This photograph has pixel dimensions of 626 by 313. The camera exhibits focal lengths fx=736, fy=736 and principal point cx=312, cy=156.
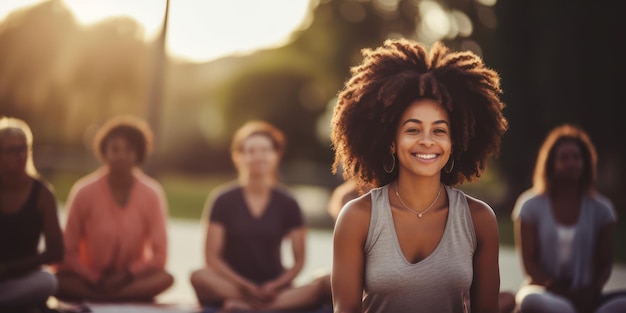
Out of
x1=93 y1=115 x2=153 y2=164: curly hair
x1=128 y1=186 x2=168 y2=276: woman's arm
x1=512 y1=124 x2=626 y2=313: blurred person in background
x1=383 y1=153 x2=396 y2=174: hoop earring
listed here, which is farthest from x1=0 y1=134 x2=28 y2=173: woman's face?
x1=512 y1=124 x2=626 y2=313: blurred person in background

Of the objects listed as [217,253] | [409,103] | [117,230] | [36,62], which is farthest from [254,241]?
[36,62]

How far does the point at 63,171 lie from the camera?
38.9 metres

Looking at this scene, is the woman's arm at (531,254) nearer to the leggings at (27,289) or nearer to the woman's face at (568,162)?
the woman's face at (568,162)

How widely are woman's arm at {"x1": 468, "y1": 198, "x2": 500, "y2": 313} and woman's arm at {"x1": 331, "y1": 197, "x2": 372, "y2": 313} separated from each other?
1.52 feet

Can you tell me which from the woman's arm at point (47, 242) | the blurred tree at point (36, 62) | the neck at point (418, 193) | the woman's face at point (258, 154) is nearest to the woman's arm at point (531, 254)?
the woman's face at point (258, 154)

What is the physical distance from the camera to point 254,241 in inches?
233

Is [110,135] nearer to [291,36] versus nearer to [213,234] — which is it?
[213,234]

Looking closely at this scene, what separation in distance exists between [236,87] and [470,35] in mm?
15265

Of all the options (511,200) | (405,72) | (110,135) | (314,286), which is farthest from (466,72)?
(511,200)

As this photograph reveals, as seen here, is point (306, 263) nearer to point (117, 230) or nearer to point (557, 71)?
point (117, 230)

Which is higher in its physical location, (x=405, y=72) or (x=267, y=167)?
(x=405, y=72)

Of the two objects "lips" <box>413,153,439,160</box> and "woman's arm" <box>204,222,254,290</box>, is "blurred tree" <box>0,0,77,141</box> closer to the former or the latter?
"woman's arm" <box>204,222,254,290</box>

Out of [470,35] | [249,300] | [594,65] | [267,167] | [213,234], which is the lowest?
[249,300]

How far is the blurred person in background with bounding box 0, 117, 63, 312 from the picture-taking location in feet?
16.1
